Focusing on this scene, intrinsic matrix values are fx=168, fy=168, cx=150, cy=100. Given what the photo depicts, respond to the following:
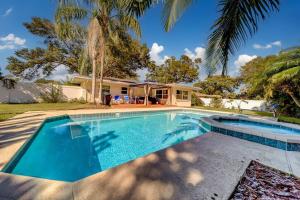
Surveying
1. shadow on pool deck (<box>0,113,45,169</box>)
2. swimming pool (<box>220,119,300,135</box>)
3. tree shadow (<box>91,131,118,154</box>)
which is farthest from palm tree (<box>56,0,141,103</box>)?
swimming pool (<box>220,119,300,135</box>)

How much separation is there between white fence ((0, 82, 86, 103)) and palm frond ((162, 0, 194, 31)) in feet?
57.2

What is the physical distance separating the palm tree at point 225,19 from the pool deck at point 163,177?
1828 mm

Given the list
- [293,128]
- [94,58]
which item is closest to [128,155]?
[293,128]

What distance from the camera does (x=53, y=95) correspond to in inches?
653

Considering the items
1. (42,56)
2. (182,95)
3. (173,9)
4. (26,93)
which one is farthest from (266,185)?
(42,56)

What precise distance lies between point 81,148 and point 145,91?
13.8 meters

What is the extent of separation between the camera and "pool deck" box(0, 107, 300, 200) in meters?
2.33

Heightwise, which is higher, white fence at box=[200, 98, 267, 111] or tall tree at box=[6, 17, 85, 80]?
tall tree at box=[6, 17, 85, 80]

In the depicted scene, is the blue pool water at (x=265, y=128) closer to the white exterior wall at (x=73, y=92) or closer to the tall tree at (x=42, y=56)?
the white exterior wall at (x=73, y=92)

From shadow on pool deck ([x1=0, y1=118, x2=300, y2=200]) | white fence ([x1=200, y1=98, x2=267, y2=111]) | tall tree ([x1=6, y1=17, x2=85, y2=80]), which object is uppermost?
tall tree ([x1=6, y1=17, x2=85, y2=80])

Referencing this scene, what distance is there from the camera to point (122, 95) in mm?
20641

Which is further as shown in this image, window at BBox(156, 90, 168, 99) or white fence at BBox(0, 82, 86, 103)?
window at BBox(156, 90, 168, 99)

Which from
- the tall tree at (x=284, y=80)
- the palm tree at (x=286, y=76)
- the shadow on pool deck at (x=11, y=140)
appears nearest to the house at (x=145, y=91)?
the tall tree at (x=284, y=80)

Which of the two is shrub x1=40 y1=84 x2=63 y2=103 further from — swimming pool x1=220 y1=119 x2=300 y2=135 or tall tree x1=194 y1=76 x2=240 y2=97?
tall tree x1=194 y1=76 x2=240 y2=97
